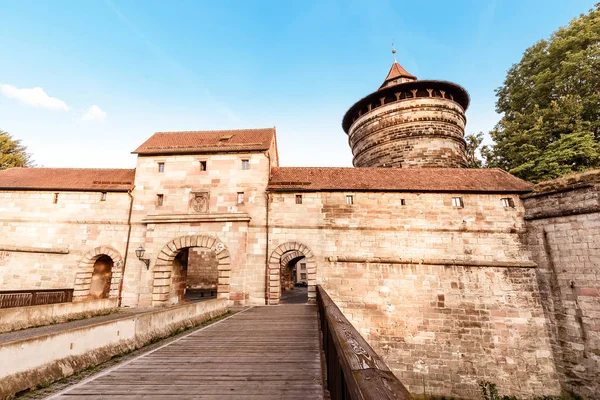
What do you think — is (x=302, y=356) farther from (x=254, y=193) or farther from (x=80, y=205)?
(x=80, y=205)

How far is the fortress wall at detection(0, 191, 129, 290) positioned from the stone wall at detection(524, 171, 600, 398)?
22421 millimetres

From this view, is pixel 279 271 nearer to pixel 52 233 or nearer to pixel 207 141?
pixel 207 141

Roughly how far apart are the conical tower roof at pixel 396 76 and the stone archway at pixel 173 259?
20090 mm

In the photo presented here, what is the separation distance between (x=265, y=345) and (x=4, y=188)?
19798mm

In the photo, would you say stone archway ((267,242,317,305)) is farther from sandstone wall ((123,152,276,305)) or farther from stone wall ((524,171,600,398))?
stone wall ((524,171,600,398))

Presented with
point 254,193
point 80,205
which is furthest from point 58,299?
point 254,193

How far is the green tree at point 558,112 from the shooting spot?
16125 millimetres

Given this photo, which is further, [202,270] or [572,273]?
[202,270]

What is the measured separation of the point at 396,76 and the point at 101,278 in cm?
2829

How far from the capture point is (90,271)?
48.3 ft

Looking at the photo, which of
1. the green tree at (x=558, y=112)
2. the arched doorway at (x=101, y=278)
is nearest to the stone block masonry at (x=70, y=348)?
the arched doorway at (x=101, y=278)

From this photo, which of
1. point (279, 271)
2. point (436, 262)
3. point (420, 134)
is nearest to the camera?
point (436, 262)

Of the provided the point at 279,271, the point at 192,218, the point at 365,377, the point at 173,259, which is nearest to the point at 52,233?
the point at 173,259

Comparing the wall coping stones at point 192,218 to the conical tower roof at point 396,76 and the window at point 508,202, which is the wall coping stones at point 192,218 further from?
the conical tower roof at point 396,76
